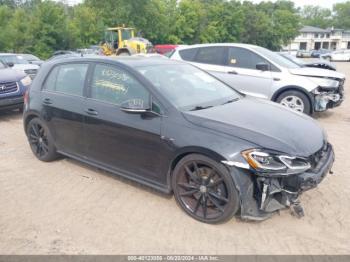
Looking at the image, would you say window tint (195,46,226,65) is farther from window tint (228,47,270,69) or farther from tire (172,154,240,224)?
tire (172,154,240,224)

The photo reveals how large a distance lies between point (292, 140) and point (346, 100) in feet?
27.3

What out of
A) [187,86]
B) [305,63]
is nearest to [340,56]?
[305,63]

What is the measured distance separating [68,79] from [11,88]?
13.6ft

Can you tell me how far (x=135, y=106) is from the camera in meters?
3.65

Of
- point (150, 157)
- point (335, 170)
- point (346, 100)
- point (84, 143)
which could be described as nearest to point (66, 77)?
point (84, 143)

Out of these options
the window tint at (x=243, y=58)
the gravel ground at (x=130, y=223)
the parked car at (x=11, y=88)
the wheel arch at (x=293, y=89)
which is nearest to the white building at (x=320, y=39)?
the window tint at (x=243, y=58)

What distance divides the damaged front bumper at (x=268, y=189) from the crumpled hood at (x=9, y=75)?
6.89 m

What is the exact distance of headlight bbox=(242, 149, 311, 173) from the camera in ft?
10.1

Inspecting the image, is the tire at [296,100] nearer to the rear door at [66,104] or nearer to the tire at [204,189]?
the tire at [204,189]

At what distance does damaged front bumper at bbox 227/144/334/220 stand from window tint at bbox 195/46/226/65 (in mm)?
5365

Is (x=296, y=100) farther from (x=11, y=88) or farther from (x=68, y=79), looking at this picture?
(x=11, y=88)

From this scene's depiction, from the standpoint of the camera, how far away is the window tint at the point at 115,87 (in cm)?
388

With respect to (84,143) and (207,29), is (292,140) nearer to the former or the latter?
(84,143)

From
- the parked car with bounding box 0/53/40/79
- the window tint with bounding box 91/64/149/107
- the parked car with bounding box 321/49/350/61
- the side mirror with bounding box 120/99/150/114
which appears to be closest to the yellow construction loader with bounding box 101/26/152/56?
the parked car with bounding box 0/53/40/79
